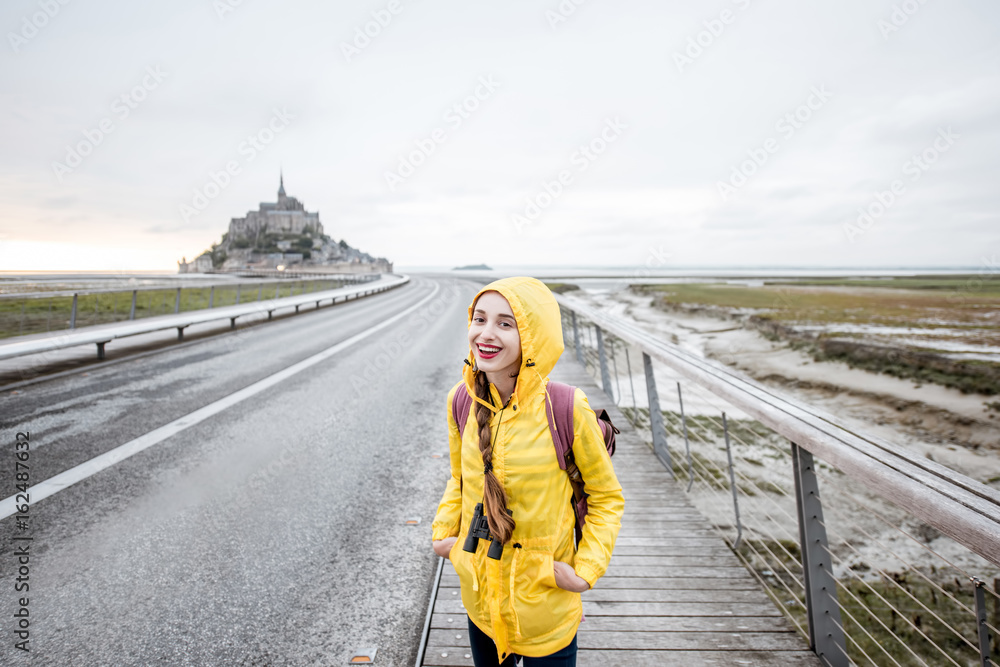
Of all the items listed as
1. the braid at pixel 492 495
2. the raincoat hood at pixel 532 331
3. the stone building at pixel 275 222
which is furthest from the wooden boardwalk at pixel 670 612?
the stone building at pixel 275 222

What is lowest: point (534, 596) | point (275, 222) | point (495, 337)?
point (534, 596)

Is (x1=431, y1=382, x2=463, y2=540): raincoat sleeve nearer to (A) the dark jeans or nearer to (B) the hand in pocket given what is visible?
(A) the dark jeans

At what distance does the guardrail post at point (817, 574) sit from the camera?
2.10 m

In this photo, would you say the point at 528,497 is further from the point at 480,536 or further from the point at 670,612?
the point at 670,612

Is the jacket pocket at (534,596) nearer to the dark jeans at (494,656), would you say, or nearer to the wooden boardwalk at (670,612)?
the dark jeans at (494,656)

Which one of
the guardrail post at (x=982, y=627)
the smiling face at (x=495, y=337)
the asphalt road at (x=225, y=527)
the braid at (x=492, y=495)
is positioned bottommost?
the asphalt road at (x=225, y=527)

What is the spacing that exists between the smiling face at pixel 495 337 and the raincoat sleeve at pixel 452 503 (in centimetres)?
21

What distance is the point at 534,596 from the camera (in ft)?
4.91

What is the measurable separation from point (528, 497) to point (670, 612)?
1463mm

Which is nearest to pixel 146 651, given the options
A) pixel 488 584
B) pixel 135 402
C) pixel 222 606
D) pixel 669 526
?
pixel 222 606

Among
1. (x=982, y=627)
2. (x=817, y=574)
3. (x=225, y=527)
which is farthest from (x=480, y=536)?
(x=225, y=527)

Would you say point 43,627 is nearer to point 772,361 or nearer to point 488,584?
point 488,584

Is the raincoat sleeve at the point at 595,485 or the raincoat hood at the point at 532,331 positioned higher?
the raincoat hood at the point at 532,331

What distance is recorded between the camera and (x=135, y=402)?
6023mm
